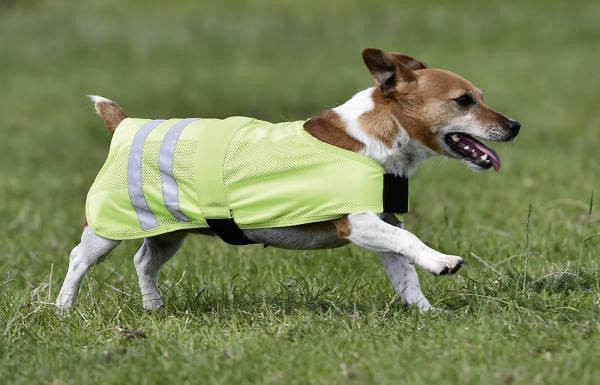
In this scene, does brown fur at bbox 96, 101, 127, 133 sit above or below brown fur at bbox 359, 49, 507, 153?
below

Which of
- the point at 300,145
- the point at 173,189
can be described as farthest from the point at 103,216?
the point at 300,145

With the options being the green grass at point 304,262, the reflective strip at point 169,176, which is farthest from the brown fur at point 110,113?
the green grass at point 304,262

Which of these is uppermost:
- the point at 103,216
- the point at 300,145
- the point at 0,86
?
the point at 300,145

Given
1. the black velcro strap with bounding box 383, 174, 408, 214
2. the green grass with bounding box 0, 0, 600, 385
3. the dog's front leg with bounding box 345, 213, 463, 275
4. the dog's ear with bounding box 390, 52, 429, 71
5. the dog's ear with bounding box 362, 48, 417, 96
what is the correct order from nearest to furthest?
the green grass with bounding box 0, 0, 600, 385
the dog's front leg with bounding box 345, 213, 463, 275
the black velcro strap with bounding box 383, 174, 408, 214
the dog's ear with bounding box 362, 48, 417, 96
the dog's ear with bounding box 390, 52, 429, 71

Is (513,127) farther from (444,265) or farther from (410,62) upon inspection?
(444,265)

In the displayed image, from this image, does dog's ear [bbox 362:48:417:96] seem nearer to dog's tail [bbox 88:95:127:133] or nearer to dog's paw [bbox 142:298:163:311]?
dog's tail [bbox 88:95:127:133]

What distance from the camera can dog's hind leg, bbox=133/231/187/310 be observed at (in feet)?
18.8

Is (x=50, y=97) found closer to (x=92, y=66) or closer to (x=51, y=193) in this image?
(x=92, y=66)

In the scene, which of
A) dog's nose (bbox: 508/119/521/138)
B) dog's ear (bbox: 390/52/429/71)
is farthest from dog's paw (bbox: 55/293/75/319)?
dog's nose (bbox: 508/119/521/138)

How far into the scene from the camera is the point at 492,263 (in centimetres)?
617

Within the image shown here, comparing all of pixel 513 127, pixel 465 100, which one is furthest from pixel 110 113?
pixel 513 127

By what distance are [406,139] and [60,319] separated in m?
1.90

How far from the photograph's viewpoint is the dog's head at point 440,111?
16.6 feet

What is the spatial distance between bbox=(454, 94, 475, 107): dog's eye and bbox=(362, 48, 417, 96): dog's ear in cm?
24
